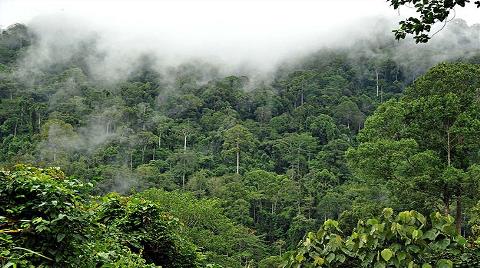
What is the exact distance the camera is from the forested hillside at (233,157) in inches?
142

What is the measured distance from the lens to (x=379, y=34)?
7950 centimetres

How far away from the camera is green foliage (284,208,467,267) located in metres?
3.57

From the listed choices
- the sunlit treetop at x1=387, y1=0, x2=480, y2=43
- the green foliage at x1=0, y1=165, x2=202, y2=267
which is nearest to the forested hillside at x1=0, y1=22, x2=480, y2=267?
the green foliage at x1=0, y1=165, x2=202, y2=267

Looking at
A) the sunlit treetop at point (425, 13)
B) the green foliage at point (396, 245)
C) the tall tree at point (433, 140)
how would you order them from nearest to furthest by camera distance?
1. the sunlit treetop at point (425, 13)
2. the green foliage at point (396, 245)
3. the tall tree at point (433, 140)

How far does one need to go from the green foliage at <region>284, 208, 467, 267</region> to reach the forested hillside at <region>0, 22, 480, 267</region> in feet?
0.05

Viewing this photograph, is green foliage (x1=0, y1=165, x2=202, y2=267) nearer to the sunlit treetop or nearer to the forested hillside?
the forested hillside

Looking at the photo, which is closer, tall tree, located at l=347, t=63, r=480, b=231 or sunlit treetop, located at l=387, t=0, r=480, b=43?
sunlit treetop, located at l=387, t=0, r=480, b=43

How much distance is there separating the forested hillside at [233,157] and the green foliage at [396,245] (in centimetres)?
1

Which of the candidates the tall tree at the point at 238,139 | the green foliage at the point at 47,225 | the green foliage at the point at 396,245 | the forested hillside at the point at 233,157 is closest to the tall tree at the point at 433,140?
the forested hillside at the point at 233,157

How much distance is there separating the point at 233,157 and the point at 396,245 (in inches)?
1440

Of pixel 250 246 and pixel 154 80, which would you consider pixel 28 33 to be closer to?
pixel 154 80

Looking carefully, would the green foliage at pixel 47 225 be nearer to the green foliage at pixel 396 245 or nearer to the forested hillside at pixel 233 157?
the forested hillside at pixel 233 157

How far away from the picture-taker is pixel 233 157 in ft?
132

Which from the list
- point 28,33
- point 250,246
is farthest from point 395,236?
point 28,33
